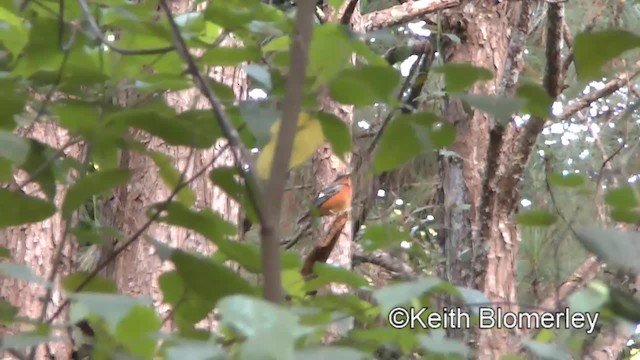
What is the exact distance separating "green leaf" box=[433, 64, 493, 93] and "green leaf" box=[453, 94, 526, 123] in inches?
0.8

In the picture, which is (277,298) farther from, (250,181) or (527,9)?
(527,9)

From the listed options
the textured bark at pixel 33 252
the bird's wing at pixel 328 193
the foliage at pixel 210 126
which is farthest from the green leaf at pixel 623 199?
the textured bark at pixel 33 252

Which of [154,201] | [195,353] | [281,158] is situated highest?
[154,201]

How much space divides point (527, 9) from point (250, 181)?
1176mm

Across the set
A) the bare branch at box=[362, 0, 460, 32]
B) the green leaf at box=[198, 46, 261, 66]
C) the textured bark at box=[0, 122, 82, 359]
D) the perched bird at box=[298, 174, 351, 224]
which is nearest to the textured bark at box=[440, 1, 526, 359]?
the bare branch at box=[362, 0, 460, 32]

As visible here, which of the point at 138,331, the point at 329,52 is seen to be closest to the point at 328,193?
the point at 329,52

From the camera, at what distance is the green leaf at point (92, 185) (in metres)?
0.63

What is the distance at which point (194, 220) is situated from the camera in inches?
24.5

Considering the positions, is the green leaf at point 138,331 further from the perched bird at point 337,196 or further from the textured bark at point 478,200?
the perched bird at point 337,196

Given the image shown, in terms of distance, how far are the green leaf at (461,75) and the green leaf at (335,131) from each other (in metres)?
0.10

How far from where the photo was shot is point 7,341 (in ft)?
1.34

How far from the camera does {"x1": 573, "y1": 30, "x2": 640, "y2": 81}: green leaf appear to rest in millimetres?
470

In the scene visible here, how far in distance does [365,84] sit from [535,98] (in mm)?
116

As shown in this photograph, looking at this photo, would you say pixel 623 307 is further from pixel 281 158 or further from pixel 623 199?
pixel 281 158
